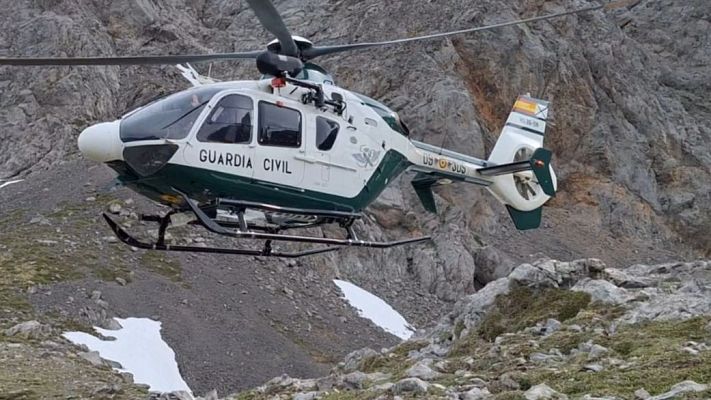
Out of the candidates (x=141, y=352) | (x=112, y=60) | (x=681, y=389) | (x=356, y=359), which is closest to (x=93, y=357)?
(x=141, y=352)

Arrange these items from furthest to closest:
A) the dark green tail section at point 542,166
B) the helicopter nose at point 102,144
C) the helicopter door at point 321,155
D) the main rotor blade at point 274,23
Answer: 1. the dark green tail section at point 542,166
2. the helicopter door at point 321,155
3. the helicopter nose at point 102,144
4. the main rotor blade at point 274,23

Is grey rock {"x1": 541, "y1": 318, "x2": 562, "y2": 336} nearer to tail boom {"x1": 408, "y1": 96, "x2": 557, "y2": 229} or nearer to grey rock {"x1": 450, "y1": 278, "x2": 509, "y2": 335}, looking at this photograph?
grey rock {"x1": 450, "y1": 278, "x2": 509, "y2": 335}

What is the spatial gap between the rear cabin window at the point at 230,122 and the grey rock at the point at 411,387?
15.1 ft

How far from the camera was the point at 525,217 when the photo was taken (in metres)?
17.1

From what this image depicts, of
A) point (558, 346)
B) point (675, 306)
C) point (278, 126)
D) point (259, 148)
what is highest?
point (278, 126)

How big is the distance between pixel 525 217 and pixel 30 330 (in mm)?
14633

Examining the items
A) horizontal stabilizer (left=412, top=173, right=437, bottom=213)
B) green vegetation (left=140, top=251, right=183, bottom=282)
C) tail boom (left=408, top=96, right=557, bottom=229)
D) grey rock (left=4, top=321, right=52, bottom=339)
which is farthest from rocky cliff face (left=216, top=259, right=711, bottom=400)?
green vegetation (left=140, top=251, right=183, bottom=282)

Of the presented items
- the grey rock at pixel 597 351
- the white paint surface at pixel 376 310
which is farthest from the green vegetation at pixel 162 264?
the grey rock at pixel 597 351

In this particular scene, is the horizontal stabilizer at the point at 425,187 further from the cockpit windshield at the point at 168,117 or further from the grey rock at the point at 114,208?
the grey rock at the point at 114,208

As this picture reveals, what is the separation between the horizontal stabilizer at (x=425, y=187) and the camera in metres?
15.9

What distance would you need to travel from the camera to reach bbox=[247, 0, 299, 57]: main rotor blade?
1087cm

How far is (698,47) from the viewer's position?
62312mm

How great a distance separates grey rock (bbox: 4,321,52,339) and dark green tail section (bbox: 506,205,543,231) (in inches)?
558

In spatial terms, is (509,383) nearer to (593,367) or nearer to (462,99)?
(593,367)
